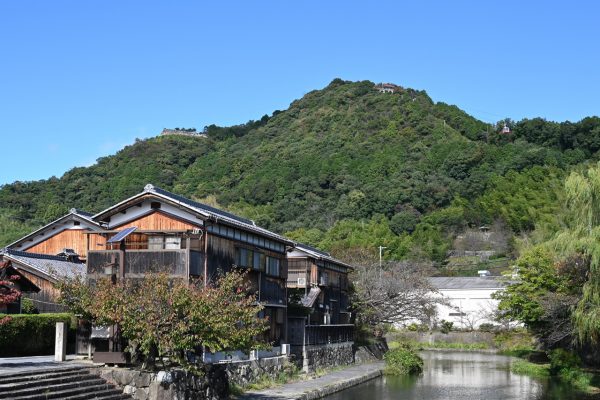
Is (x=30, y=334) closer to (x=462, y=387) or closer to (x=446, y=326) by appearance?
(x=462, y=387)

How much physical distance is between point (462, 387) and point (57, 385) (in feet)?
69.7

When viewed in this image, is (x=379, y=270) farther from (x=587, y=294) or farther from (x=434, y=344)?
(x=587, y=294)

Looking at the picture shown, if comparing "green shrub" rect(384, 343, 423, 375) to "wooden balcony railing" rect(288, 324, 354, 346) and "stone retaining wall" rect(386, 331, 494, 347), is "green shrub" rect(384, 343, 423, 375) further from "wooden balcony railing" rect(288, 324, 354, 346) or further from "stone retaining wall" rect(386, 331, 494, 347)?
"stone retaining wall" rect(386, 331, 494, 347)

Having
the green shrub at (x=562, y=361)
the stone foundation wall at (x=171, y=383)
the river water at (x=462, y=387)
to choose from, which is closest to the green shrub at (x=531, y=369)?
the river water at (x=462, y=387)

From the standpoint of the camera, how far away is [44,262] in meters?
33.3

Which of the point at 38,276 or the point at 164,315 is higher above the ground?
the point at 38,276

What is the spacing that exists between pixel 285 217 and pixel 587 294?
7329cm

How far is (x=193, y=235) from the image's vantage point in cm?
2581

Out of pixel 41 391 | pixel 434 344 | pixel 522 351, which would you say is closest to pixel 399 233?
pixel 434 344

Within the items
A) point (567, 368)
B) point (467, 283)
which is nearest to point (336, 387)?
point (567, 368)

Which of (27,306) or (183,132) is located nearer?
(27,306)

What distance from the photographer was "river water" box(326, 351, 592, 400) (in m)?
29.8

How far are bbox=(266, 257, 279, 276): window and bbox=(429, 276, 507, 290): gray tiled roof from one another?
43.6 metres

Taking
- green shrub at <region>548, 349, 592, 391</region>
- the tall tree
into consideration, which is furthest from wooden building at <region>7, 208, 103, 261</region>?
green shrub at <region>548, 349, 592, 391</region>
